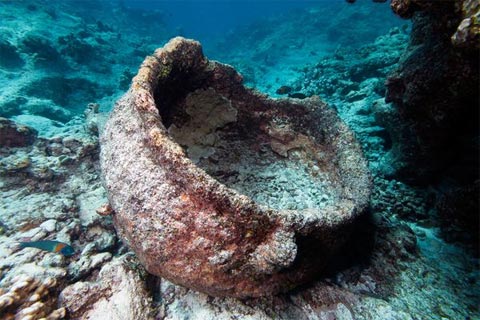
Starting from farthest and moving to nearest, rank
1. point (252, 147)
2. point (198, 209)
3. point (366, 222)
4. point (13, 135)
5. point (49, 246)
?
point (13, 135) < point (252, 147) < point (366, 222) < point (49, 246) < point (198, 209)

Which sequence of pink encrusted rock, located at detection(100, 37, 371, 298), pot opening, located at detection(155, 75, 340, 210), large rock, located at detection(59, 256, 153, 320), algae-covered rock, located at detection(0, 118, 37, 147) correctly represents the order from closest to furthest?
pink encrusted rock, located at detection(100, 37, 371, 298) < large rock, located at detection(59, 256, 153, 320) < pot opening, located at detection(155, 75, 340, 210) < algae-covered rock, located at detection(0, 118, 37, 147)

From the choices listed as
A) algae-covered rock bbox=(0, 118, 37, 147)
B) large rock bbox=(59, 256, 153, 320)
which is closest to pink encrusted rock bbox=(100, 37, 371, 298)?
large rock bbox=(59, 256, 153, 320)

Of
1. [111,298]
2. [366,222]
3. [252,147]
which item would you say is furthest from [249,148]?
[111,298]

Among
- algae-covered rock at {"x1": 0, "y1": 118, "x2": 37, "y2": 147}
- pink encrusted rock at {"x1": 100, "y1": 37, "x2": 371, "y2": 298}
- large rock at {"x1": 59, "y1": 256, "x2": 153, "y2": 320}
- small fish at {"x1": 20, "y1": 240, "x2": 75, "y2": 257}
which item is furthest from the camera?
algae-covered rock at {"x1": 0, "y1": 118, "x2": 37, "y2": 147}

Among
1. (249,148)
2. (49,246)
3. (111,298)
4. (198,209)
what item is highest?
(249,148)

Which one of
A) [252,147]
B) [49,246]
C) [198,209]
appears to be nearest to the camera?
[198,209]

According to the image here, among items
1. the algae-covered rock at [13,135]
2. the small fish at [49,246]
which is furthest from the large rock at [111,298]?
the algae-covered rock at [13,135]

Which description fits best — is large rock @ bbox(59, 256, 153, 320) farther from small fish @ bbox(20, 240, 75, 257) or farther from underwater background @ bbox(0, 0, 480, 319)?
small fish @ bbox(20, 240, 75, 257)

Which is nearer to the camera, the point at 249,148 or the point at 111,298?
the point at 111,298

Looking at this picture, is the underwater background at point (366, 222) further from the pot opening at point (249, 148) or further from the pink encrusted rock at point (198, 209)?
the pink encrusted rock at point (198, 209)

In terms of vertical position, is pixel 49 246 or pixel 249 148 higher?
pixel 249 148

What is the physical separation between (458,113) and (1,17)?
619 inches

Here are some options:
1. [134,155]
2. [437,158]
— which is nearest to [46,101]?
[134,155]

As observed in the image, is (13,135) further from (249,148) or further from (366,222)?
(366,222)
